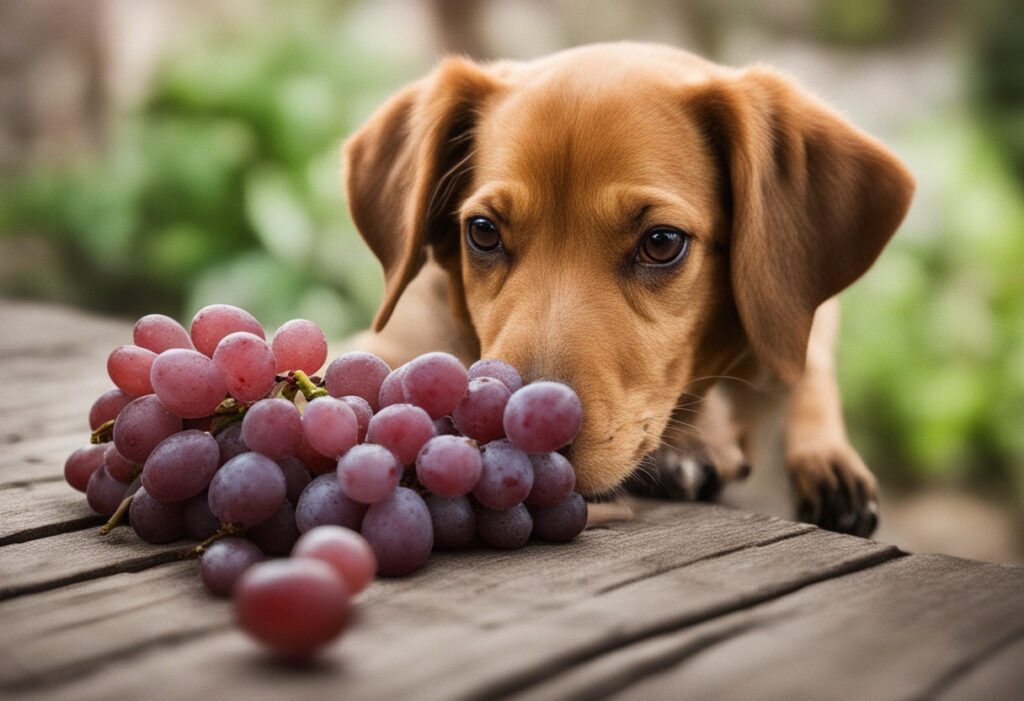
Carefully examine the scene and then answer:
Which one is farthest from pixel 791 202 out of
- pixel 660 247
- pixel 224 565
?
pixel 224 565

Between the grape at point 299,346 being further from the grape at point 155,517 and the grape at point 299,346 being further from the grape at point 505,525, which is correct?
the grape at point 505,525

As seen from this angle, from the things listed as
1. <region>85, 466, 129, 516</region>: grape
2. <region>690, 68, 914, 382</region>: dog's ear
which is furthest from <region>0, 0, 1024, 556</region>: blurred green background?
<region>85, 466, 129, 516</region>: grape

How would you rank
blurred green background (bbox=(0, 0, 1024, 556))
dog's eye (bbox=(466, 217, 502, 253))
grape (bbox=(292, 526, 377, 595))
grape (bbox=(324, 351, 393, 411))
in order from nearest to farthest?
grape (bbox=(292, 526, 377, 595))
grape (bbox=(324, 351, 393, 411))
dog's eye (bbox=(466, 217, 502, 253))
blurred green background (bbox=(0, 0, 1024, 556))

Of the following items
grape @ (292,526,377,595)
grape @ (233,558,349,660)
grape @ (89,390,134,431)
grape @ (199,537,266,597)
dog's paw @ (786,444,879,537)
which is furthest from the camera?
dog's paw @ (786,444,879,537)

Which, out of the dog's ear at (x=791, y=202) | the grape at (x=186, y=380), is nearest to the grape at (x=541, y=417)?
the grape at (x=186, y=380)

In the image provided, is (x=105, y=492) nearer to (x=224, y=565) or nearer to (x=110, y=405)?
(x=110, y=405)

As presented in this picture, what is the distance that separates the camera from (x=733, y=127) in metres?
2.36

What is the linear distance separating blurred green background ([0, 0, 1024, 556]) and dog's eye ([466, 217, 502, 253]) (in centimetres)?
345

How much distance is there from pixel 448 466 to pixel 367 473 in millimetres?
126

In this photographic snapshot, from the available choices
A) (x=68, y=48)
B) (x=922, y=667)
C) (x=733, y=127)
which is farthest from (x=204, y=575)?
(x=68, y=48)

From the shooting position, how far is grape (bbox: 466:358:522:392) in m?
1.64

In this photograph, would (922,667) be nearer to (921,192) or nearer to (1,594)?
(1,594)

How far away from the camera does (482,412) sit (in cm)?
155

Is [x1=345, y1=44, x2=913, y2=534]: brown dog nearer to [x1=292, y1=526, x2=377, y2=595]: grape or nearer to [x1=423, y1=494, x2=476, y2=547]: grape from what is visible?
[x1=423, y1=494, x2=476, y2=547]: grape
